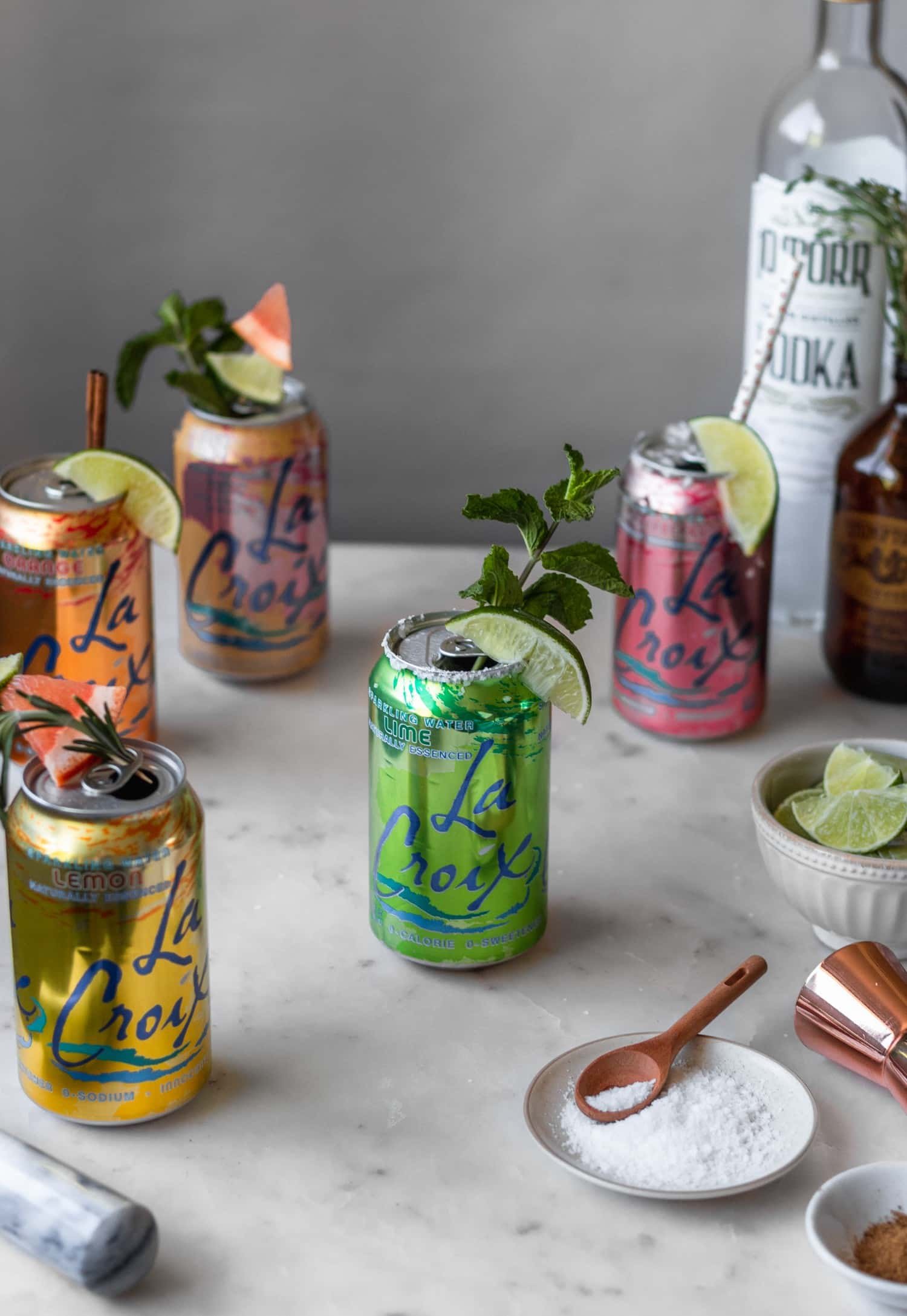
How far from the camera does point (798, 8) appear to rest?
1.40 m

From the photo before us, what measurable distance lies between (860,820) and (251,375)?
1.68 feet

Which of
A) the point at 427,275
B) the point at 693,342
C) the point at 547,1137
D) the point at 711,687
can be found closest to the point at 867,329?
the point at 711,687

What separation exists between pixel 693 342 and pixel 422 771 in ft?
2.69

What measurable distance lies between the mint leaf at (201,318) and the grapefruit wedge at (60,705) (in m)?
0.41

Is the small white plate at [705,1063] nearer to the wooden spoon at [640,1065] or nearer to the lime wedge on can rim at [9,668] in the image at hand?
the wooden spoon at [640,1065]

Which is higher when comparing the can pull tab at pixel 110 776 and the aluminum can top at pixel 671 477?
the aluminum can top at pixel 671 477

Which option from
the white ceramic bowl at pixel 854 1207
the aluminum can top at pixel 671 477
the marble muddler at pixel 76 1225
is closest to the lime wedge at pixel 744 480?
the aluminum can top at pixel 671 477

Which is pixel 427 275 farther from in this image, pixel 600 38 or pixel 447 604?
pixel 447 604

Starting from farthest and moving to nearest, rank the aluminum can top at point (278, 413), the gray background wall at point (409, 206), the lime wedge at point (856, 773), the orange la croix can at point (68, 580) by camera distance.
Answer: the gray background wall at point (409, 206) → the aluminum can top at point (278, 413) → the orange la croix can at point (68, 580) → the lime wedge at point (856, 773)

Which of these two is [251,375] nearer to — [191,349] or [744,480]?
[191,349]

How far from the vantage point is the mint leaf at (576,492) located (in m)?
0.81

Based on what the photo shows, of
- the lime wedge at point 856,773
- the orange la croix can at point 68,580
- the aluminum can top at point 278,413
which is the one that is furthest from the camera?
the aluminum can top at point 278,413

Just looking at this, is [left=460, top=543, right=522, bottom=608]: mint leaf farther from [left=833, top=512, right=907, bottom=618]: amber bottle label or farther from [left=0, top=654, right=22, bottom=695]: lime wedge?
[left=833, top=512, right=907, bottom=618]: amber bottle label

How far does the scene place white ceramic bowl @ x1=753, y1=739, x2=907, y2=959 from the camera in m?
0.83
